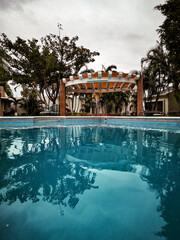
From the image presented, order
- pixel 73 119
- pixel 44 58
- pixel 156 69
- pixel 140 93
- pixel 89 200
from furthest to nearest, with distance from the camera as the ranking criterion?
pixel 156 69, pixel 44 58, pixel 73 119, pixel 140 93, pixel 89 200

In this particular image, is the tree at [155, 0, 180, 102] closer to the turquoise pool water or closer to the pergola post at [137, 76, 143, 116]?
the pergola post at [137, 76, 143, 116]

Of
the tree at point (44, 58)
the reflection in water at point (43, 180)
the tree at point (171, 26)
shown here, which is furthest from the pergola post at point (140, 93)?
the reflection in water at point (43, 180)

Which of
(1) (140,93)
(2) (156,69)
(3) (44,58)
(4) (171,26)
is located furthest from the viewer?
(2) (156,69)

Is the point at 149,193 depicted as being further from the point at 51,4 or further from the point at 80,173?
the point at 51,4

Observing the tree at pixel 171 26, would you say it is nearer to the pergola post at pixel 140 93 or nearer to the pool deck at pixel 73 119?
the pergola post at pixel 140 93

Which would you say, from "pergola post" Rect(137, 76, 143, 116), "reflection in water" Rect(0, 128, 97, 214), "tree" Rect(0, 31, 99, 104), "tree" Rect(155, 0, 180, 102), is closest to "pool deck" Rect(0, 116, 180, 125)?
"pergola post" Rect(137, 76, 143, 116)

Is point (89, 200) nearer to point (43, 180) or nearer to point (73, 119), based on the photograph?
point (43, 180)

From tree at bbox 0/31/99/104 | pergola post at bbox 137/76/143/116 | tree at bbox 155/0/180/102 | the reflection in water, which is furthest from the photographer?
tree at bbox 0/31/99/104

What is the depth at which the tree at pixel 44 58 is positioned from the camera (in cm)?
1670

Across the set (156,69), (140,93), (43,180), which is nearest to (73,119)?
(140,93)

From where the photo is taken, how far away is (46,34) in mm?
18172

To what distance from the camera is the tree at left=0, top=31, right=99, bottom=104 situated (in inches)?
658

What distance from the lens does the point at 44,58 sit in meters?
16.6

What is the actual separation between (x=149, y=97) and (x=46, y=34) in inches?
748
